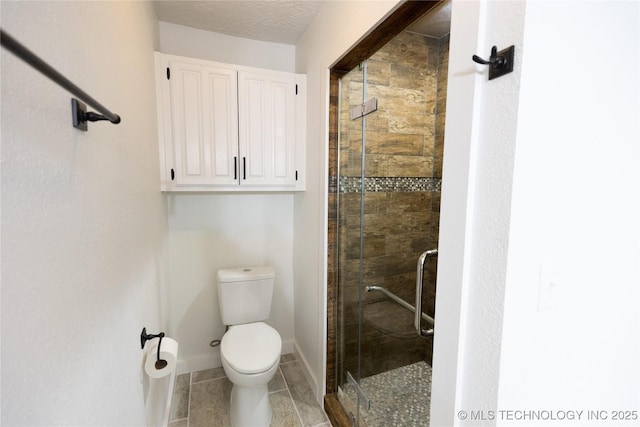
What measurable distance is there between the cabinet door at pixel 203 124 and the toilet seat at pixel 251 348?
3.18ft

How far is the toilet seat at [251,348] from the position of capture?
1.56 m

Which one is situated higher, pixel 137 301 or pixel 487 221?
pixel 487 221

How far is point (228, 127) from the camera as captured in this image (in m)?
1.87

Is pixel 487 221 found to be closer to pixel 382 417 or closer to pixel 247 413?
pixel 382 417

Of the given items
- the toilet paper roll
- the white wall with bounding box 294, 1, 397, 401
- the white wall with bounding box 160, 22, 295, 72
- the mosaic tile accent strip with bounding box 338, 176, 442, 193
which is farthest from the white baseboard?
the white wall with bounding box 160, 22, 295, 72

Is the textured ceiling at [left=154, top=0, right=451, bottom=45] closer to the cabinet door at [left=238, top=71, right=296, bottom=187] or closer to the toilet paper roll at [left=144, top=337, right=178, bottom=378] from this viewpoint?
the cabinet door at [left=238, top=71, right=296, bottom=187]

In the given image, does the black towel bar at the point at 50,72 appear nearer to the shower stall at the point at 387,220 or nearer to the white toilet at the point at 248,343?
the shower stall at the point at 387,220

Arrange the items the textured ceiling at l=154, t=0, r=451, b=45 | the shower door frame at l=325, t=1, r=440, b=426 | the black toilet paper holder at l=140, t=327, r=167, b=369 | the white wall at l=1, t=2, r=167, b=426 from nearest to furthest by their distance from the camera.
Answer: the white wall at l=1, t=2, r=167, b=426, the black toilet paper holder at l=140, t=327, r=167, b=369, the shower door frame at l=325, t=1, r=440, b=426, the textured ceiling at l=154, t=0, r=451, b=45

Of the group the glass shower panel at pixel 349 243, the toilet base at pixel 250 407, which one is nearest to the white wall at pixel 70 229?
the toilet base at pixel 250 407

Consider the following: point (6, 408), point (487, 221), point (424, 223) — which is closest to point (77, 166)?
point (6, 408)

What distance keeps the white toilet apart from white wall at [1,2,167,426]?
53 cm

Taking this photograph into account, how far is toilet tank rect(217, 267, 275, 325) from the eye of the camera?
6.42 feet

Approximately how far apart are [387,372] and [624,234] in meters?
1.58

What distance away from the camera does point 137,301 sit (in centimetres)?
110
